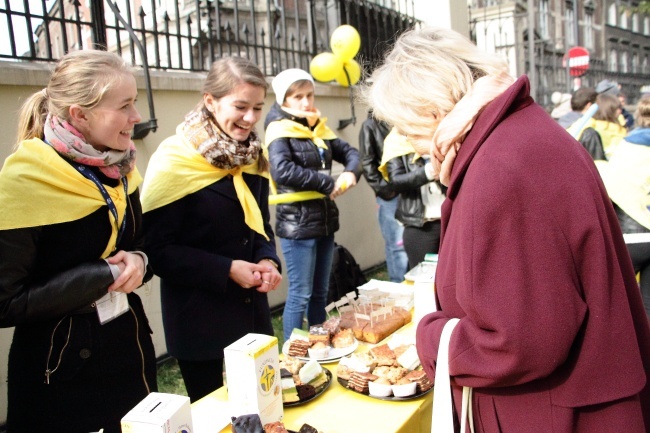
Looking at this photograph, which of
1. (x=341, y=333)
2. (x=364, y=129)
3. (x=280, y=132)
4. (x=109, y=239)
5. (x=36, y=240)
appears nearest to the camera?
(x=36, y=240)

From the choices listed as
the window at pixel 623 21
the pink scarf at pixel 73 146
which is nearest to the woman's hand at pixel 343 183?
the pink scarf at pixel 73 146

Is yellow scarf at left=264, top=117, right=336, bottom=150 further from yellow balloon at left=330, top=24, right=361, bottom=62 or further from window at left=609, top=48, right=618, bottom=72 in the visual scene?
window at left=609, top=48, right=618, bottom=72

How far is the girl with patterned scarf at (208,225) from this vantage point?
204 centimetres

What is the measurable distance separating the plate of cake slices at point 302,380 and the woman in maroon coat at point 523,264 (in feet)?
1.58

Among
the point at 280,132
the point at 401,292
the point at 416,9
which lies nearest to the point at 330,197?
the point at 280,132

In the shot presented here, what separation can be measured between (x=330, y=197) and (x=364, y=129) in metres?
0.70

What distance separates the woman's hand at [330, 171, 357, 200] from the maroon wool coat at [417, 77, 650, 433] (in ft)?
7.13

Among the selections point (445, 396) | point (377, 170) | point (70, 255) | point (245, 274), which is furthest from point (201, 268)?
point (377, 170)

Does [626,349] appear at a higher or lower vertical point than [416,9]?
lower

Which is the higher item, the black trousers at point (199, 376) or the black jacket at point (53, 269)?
the black jacket at point (53, 269)

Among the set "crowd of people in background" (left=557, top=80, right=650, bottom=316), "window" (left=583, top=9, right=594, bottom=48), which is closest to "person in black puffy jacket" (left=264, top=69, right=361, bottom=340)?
"crowd of people in background" (left=557, top=80, right=650, bottom=316)

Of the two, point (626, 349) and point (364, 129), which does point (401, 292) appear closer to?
point (626, 349)

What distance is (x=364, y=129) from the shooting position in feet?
12.6

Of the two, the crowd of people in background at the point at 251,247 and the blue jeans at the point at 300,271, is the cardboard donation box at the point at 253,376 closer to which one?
the crowd of people in background at the point at 251,247
